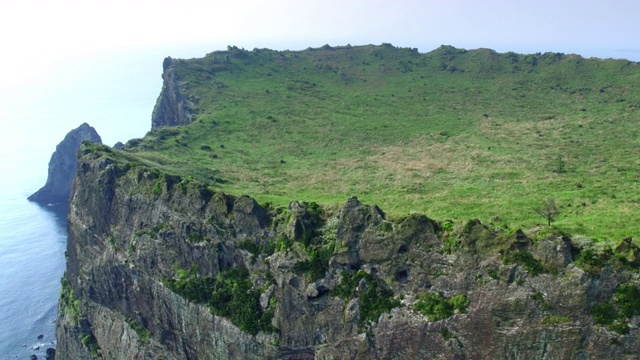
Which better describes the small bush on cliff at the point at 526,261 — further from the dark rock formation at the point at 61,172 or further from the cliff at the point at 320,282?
the dark rock formation at the point at 61,172

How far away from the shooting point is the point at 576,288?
3194 centimetres

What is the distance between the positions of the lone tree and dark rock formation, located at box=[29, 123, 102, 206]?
5942 inches

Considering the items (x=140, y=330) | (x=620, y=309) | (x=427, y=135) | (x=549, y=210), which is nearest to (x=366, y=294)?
(x=620, y=309)

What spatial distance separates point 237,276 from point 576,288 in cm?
2947

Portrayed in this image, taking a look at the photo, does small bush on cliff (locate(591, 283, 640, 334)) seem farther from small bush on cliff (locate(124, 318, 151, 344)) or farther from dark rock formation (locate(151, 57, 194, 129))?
dark rock formation (locate(151, 57, 194, 129))

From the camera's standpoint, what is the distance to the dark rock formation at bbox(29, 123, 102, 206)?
530 ft

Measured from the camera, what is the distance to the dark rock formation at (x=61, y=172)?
16162 centimetres

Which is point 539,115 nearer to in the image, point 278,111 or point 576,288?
point 278,111

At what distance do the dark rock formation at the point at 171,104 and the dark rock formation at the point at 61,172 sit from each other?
46657mm

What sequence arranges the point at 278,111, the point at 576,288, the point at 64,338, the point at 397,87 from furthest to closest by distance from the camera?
the point at 397,87
the point at 278,111
the point at 64,338
the point at 576,288

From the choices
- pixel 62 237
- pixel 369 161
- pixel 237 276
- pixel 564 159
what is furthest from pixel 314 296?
pixel 62 237

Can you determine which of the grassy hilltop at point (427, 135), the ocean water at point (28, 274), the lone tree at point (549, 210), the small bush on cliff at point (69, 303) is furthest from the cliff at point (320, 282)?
the ocean water at point (28, 274)

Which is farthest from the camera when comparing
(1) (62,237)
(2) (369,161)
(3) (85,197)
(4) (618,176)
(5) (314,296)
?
(1) (62,237)

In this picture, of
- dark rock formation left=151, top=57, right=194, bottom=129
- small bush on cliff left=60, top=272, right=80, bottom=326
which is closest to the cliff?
small bush on cliff left=60, top=272, right=80, bottom=326
